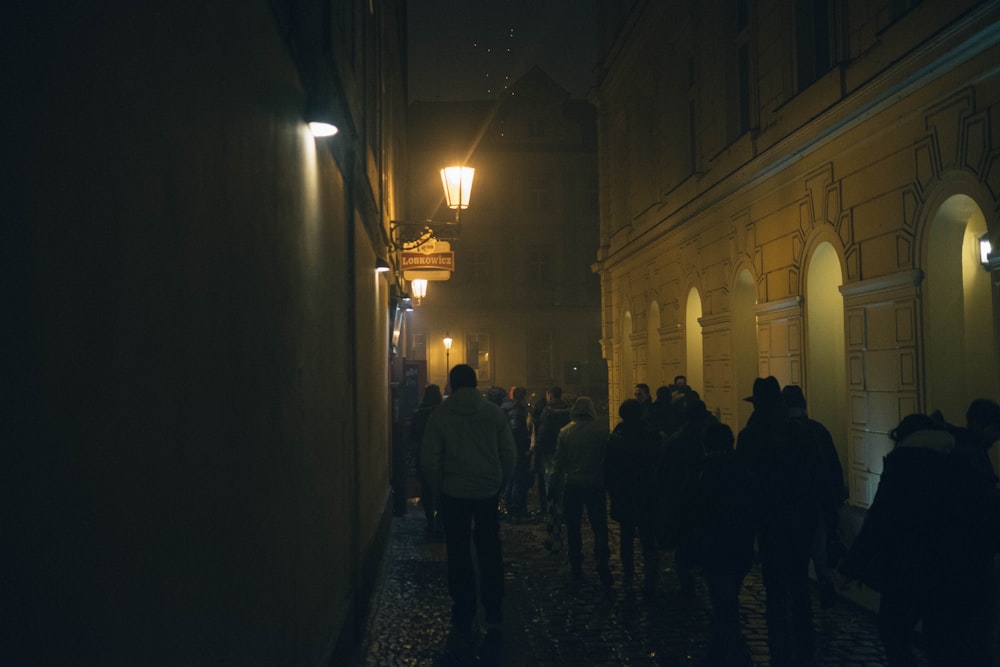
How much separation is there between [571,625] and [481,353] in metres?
37.9

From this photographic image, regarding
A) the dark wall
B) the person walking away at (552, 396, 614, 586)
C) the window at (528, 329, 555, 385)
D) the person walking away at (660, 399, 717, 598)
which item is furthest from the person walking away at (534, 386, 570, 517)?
the window at (528, 329, 555, 385)

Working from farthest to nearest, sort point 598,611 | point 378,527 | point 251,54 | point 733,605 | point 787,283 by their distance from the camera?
point 787,283, point 378,527, point 598,611, point 733,605, point 251,54

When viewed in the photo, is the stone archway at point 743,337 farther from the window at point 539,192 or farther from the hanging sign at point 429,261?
the window at point 539,192

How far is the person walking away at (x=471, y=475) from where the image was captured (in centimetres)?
797

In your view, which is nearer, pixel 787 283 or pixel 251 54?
pixel 251 54

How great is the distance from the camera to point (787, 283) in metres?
13.1

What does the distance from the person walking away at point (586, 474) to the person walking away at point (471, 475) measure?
2.04 m

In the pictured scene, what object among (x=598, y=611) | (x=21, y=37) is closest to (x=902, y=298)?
(x=598, y=611)

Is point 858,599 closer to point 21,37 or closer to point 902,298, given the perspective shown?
point 902,298

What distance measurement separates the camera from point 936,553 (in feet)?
16.5

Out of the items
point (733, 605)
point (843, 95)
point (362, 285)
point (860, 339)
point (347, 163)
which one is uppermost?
point (843, 95)

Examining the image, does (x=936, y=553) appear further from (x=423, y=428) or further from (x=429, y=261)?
(x=429, y=261)

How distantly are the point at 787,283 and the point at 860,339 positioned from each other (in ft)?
8.16

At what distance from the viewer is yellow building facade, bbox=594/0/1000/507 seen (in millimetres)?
9055
